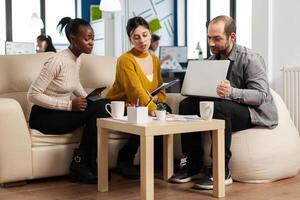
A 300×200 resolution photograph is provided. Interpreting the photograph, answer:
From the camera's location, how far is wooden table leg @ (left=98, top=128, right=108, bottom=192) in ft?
7.94

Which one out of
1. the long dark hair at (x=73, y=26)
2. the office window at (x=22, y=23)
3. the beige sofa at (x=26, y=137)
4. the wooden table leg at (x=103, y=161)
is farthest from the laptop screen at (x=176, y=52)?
the wooden table leg at (x=103, y=161)

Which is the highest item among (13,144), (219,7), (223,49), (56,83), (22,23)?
(219,7)

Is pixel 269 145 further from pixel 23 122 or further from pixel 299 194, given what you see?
pixel 23 122

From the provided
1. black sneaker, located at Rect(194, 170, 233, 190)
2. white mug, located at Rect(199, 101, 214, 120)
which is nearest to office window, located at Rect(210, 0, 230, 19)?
black sneaker, located at Rect(194, 170, 233, 190)

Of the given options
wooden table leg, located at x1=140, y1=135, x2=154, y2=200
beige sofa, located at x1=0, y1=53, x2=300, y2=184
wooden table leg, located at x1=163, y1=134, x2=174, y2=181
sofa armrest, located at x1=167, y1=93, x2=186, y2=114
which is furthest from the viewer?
sofa armrest, located at x1=167, y1=93, x2=186, y2=114

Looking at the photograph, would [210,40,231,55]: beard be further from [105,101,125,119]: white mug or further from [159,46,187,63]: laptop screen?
[159,46,187,63]: laptop screen

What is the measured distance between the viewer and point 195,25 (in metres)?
7.73

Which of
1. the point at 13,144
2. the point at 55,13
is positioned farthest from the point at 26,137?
the point at 55,13

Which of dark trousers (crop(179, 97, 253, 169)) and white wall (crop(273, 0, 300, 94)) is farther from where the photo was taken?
white wall (crop(273, 0, 300, 94))

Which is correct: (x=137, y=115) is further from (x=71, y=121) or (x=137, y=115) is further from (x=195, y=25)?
(x=195, y=25)

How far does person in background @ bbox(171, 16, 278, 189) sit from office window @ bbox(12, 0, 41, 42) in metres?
5.60

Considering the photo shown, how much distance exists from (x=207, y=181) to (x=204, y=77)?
569 millimetres

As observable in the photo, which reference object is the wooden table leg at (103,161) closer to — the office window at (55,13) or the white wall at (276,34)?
the white wall at (276,34)

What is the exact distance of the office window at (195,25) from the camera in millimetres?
7516
